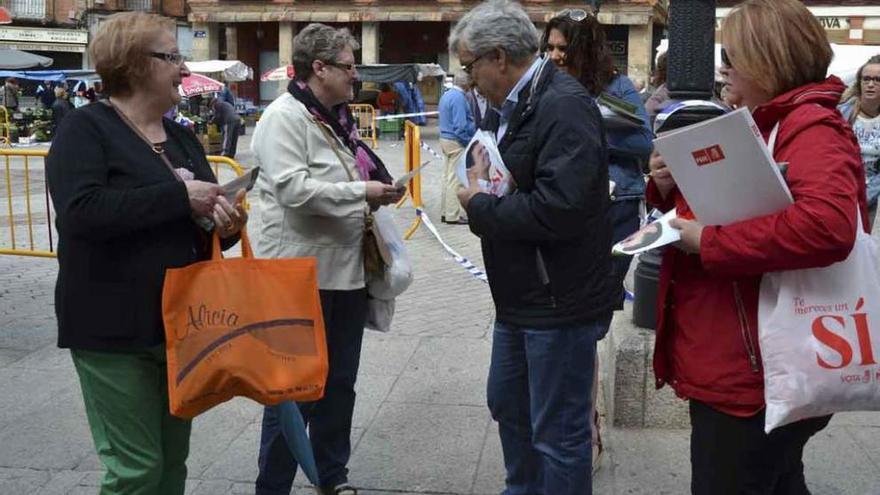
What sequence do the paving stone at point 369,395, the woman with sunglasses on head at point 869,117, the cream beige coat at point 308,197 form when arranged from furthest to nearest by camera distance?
1. the woman with sunglasses on head at point 869,117
2. the paving stone at point 369,395
3. the cream beige coat at point 308,197

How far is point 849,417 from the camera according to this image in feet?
16.1

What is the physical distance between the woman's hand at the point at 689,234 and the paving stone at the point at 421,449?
6.78 ft

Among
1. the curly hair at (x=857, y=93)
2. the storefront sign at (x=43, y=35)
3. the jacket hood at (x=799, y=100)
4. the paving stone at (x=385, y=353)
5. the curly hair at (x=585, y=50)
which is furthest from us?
the storefront sign at (x=43, y=35)

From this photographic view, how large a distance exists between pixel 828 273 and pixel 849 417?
9.79 feet

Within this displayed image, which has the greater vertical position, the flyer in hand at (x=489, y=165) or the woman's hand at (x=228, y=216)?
the flyer in hand at (x=489, y=165)

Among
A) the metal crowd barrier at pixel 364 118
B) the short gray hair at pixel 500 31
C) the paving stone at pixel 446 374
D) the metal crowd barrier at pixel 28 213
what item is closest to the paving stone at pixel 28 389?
the metal crowd barrier at pixel 28 213

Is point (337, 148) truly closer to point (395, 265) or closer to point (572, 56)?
point (395, 265)

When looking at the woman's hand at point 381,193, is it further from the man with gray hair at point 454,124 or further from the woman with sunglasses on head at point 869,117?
the man with gray hair at point 454,124

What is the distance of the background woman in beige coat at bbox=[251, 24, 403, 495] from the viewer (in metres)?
3.65

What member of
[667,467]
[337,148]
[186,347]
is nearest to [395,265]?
[337,148]

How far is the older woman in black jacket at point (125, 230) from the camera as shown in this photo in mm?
2832

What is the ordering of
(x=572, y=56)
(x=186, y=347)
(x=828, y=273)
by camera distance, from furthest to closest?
(x=572, y=56), (x=186, y=347), (x=828, y=273)

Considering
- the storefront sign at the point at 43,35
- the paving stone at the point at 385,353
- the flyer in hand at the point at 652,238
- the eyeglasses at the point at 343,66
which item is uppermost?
the storefront sign at the point at 43,35

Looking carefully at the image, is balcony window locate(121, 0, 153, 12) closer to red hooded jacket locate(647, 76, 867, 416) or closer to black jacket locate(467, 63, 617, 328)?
black jacket locate(467, 63, 617, 328)
